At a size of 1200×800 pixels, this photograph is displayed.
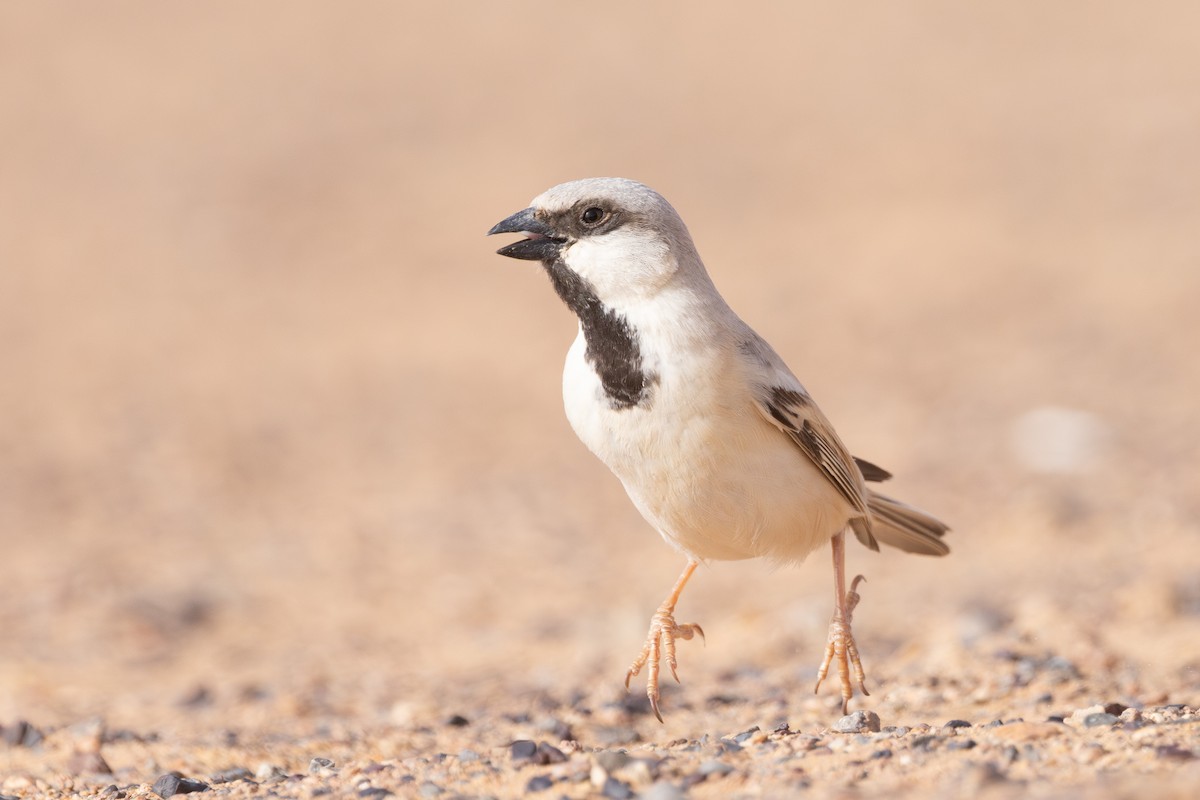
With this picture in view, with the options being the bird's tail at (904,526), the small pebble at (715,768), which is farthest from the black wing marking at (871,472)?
the small pebble at (715,768)

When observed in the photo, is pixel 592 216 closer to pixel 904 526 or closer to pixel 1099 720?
pixel 904 526

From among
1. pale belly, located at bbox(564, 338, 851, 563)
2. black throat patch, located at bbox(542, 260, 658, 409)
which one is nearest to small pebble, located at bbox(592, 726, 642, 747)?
pale belly, located at bbox(564, 338, 851, 563)

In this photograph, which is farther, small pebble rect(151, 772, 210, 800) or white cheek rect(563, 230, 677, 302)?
white cheek rect(563, 230, 677, 302)

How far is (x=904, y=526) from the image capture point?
7.35m

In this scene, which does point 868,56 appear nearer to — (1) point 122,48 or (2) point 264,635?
(1) point 122,48

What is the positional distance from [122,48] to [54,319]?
10.9 meters

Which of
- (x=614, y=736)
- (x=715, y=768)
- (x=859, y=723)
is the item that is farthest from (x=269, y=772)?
(x=859, y=723)

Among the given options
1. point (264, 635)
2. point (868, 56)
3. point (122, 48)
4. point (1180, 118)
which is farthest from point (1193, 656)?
point (122, 48)

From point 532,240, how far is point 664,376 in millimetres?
821

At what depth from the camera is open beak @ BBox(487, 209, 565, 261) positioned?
241 inches

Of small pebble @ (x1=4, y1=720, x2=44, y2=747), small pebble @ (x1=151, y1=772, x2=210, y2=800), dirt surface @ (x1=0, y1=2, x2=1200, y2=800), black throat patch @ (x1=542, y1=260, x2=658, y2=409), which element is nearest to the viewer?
small pebble @ (x1=151, y1=772, x2=210, y2=800)

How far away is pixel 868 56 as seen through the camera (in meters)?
27.2

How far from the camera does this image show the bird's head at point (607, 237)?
6.04 meters

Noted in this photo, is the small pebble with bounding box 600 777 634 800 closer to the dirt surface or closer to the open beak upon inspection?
the dirt surface
